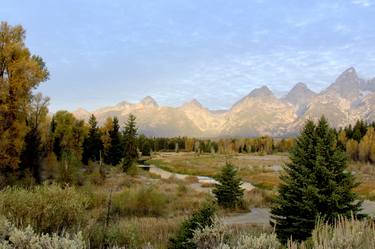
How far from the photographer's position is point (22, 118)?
83.8 ft

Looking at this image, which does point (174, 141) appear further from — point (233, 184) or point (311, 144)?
point (311, 144)

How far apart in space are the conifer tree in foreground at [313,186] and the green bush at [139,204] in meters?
9.98

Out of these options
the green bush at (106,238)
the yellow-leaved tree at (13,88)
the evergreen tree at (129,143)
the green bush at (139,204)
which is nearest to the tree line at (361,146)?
the evergreen tree at (129,143)

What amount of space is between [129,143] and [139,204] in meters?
32.3

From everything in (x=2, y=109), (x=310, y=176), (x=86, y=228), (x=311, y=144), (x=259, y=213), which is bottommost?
(x=259, y=213)

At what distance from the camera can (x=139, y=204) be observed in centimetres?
2338

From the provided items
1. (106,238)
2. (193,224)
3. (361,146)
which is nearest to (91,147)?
(361,146)

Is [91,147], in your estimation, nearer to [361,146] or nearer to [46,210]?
[361,146]

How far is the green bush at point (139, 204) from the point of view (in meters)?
23.0

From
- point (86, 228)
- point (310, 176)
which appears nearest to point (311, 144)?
point (310, 176)

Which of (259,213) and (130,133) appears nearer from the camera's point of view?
(259,213)

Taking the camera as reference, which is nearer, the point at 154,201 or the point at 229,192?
the point at 154,201

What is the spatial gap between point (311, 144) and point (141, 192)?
12095 mm

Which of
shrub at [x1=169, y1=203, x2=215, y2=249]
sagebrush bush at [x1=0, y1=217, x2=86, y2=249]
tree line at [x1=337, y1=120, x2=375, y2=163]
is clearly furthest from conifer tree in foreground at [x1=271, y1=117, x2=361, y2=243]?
tree line at [x1=337, y1=120, x2=375, y2=163]
